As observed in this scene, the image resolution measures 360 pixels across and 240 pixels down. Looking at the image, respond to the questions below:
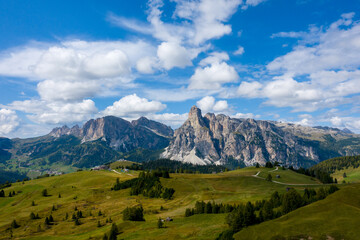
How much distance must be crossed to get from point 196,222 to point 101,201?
3783 inches

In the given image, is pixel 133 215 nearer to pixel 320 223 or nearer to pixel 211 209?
→ pixel 211 209

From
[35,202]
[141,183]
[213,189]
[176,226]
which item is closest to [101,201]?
[141,183]

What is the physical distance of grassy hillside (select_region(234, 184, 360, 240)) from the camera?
54062 millimetres

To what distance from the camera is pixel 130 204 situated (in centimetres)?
13650

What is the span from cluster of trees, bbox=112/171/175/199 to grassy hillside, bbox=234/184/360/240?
90910mm

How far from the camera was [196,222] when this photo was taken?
274 ft

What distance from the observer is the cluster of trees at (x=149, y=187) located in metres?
155

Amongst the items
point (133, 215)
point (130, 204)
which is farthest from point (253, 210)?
point (130, 204)

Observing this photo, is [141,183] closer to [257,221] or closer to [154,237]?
[154,237]

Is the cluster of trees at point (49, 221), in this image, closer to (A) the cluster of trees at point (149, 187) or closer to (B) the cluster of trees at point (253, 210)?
(A) the cluster of trees at point (149, 187)

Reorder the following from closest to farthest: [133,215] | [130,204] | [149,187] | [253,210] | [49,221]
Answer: [253,210]
[133,215]
[49,221]
[130,204]
[149,187]

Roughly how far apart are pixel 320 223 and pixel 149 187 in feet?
435

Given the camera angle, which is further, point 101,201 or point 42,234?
point 101,201

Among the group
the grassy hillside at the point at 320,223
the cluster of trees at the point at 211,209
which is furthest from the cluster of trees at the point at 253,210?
the grassy hillside at the point at 320,223
